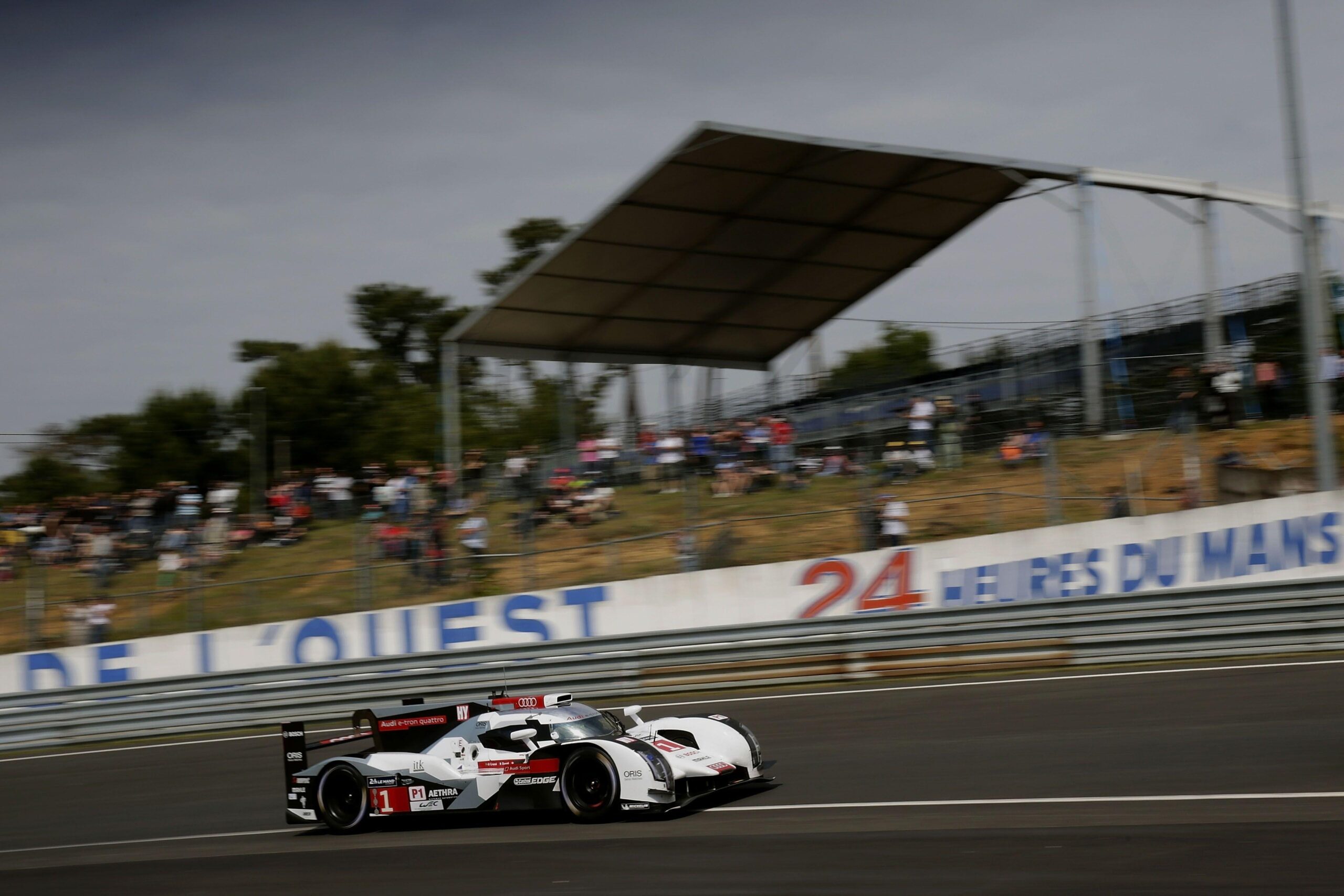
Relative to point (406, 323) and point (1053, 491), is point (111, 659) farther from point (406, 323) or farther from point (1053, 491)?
point (406, 323)

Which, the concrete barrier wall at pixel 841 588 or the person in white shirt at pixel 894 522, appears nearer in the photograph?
the concrete barrier wall at pixel 841 588

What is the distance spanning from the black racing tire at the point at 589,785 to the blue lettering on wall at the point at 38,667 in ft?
44.8

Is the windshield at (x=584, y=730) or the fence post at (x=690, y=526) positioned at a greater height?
the fence post at (x=690, y=526)

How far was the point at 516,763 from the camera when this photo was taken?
29.8 ft

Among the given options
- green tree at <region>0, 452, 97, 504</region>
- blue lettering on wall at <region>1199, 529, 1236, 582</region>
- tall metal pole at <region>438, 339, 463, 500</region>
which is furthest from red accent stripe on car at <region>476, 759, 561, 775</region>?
green tree at <region>0, 452, 97, 504</region>

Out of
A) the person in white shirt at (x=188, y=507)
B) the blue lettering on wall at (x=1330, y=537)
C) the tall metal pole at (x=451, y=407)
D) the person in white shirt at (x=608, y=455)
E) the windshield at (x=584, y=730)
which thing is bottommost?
the windshield at (x=584, y=730)

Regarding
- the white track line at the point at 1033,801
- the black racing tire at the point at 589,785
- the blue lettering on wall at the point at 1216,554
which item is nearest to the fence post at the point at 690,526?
the blue lettering on wall at the point at 1216,554

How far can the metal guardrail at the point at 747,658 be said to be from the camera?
42.0 feet

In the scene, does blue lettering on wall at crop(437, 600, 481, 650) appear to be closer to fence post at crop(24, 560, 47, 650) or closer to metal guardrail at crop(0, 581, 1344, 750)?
metal guardrail at crop(0, 581, 1344, 750)

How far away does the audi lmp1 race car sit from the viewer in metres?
8.66

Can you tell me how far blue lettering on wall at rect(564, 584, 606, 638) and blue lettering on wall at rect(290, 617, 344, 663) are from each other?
344 centimetres

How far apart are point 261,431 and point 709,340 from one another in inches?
1061

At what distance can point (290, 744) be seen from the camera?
32.5 ft

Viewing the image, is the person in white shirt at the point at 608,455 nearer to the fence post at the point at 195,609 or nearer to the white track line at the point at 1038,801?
the fence post at the point at 195,609
